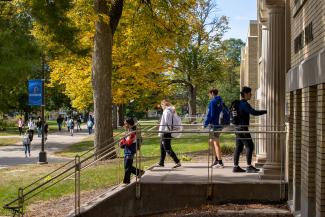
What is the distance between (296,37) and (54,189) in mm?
7197

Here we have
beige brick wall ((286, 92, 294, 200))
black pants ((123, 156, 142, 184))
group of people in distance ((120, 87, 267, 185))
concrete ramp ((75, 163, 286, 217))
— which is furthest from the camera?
group of people in distance ((120, 87, 267, 185))

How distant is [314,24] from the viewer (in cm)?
700

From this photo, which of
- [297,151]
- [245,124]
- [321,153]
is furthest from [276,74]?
[321,153]

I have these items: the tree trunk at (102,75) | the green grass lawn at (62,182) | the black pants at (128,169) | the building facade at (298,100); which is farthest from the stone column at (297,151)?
the tree trunk at (102,75)

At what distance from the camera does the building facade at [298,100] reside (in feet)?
21.3

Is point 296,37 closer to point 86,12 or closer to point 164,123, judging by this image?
point 164,123

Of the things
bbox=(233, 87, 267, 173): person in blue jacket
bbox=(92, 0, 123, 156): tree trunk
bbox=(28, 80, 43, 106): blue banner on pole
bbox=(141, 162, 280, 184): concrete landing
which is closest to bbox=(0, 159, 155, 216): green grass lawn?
bbox=(141, 162, 280, 184): concrete landing

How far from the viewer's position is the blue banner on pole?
2084 cm

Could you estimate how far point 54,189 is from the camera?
43.5 feet

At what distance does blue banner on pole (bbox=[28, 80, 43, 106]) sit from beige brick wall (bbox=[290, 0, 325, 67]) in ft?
44.5

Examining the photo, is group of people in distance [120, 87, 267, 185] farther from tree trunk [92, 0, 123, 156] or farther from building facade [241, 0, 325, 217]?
tree trunk [92, 0, 123, 156]

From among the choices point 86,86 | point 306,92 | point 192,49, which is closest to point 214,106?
point 306,92

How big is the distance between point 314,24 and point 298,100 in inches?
75.4

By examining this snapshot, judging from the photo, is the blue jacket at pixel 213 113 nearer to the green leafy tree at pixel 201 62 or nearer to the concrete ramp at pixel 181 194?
the concrete ramp at pixel 181 194
